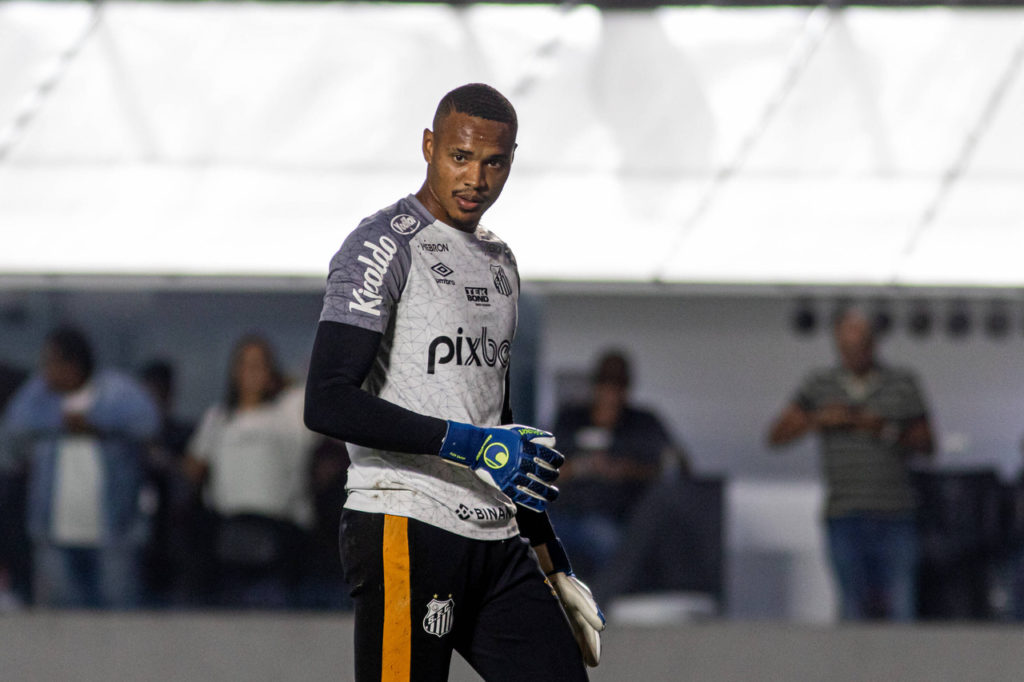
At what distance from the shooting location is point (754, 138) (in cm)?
638

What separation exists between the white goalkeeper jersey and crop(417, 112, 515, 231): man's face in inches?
1.2

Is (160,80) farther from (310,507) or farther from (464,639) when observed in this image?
(464,639)

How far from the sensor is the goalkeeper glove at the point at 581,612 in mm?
2002

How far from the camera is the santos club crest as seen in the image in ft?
5.95

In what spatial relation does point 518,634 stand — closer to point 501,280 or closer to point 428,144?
point 501,280

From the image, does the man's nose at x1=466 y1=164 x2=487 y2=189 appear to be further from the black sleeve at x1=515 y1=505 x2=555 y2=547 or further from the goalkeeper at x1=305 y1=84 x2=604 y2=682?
the black sleeve at x1=515 y1=505 x2=555 y2=547

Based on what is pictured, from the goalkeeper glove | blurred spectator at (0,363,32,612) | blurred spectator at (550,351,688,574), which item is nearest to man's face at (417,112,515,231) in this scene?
the goalkeeper glove

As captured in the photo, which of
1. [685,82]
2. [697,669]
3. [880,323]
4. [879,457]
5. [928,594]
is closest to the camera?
[697,669]

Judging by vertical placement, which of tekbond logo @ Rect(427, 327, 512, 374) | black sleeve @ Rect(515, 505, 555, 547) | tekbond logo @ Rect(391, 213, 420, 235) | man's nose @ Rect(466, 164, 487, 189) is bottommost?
black sleeve @ Rect(515, 505, 555, 547)

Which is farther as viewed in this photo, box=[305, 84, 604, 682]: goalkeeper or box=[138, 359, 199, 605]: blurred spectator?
box=[138, 359, 199, 605]: blurred spectator

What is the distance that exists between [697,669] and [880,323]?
147 inches

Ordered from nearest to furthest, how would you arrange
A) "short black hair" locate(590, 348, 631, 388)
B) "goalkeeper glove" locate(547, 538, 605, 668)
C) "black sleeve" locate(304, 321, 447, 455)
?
"black sleeve" locate(304, 321, 447, 455)
"goalkeeper glove" locate(547, 538, 605, 668)
"short black hair" locate(590, 348, 631, 388)

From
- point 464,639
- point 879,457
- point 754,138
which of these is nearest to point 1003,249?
point 754,138

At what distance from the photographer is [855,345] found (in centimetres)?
499
